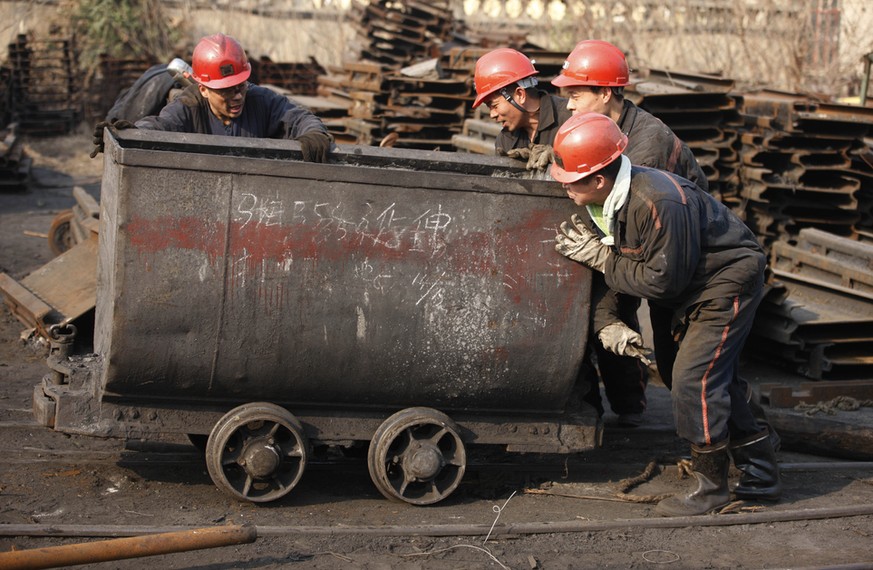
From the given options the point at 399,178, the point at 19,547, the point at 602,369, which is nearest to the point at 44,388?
the point at 19,547

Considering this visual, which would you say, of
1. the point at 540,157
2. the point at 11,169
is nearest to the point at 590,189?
the point at 540,157

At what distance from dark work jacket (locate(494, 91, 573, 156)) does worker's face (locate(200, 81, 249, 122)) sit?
1.54 meters

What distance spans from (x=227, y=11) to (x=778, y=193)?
1585 centimetres

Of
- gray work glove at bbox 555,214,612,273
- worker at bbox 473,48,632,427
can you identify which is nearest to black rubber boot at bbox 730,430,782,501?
worker at bbox 473,48,632,427

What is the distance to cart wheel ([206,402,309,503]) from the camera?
4.68 m

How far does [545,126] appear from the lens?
19.0ft

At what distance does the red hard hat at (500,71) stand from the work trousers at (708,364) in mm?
1694

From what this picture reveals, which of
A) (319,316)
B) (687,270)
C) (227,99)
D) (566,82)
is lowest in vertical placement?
(319,316)

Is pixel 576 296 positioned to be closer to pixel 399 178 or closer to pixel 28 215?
pixel 399 178

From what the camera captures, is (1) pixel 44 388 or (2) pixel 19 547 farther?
(1) pixel 44 388

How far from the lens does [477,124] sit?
9.50 m

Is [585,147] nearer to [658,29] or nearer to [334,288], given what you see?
[334,288]

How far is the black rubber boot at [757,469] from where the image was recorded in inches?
208

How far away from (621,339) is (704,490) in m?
0.94
